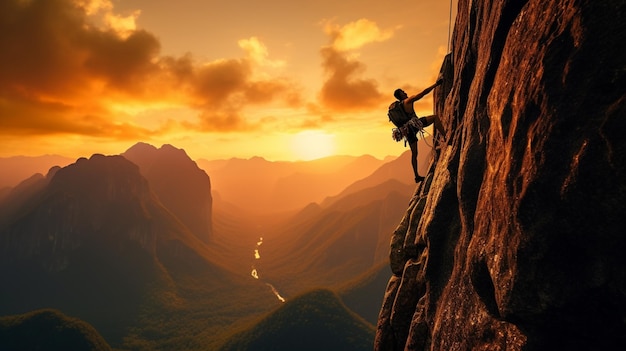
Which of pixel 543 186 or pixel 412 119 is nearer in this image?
pixel 543 186

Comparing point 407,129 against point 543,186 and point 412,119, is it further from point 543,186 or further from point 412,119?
point 543,186

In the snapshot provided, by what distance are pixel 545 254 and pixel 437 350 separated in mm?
6652

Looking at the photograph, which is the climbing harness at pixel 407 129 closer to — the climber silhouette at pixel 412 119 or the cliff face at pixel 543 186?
the climber silhouette at pixel 412 119

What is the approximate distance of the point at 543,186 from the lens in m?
8.88

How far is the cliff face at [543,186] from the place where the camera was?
7.90 meters

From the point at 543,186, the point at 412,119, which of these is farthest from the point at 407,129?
the point at 543,186

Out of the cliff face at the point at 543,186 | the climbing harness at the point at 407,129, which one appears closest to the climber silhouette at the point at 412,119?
the climbing harness at the point at 407,129

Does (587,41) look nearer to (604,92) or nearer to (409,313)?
(604,92)

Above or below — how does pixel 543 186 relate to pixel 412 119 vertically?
below

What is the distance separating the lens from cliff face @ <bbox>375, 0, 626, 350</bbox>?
7.90 meters

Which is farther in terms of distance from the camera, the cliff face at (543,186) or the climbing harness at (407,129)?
the climbing harness at (407,129)

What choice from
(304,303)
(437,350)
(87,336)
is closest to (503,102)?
(437,350)

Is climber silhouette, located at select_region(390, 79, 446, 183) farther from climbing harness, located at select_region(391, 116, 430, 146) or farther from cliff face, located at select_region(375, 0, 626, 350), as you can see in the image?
cliff face, located at select_region(375, 0, 626, 350)

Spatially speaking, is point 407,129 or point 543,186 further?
point 407,129
